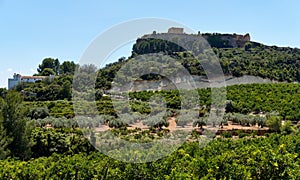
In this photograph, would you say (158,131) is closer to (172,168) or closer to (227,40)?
(172,168)

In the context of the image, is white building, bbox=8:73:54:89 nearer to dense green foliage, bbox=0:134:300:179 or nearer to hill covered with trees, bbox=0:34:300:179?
hill covered with trees, bbox=0:34:300:179

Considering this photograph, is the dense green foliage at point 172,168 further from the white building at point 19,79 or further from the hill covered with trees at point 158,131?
the white building at point 19,79

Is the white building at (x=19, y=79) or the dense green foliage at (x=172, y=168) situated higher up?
the white building at (x=19, y=79)

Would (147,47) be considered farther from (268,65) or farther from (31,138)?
(31,138)

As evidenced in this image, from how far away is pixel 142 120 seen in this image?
2728 cm

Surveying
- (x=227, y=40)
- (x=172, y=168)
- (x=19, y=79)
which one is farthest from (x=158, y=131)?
(x=227, y=40)

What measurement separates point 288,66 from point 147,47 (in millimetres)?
25980

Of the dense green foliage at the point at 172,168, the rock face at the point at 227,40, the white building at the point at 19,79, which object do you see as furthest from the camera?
the rock face at the point at 227,40

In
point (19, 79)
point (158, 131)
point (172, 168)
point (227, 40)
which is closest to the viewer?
point (172, 168)

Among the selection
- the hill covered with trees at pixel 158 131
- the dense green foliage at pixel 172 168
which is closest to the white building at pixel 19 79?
the hill covered with trees at pixel 158 131

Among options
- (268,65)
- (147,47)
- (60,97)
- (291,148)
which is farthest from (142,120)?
(268,65)

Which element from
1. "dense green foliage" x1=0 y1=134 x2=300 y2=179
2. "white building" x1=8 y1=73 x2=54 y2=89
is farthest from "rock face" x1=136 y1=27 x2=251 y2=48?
"dense green foliage" x1=0 y1=134 x2=300 y2=179

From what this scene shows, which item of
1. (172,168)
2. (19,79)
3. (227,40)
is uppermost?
(227,40)

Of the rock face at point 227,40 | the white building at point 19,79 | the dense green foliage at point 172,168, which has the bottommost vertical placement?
the dense green foliage at point 172,168
